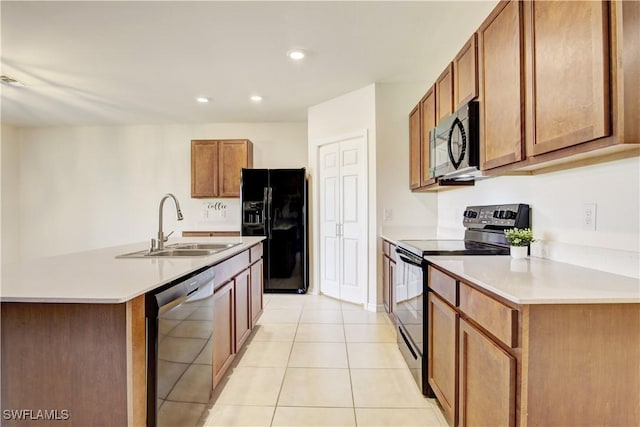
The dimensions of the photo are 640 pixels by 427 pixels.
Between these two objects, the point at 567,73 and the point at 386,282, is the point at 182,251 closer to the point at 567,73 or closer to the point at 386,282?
the point at 386,282

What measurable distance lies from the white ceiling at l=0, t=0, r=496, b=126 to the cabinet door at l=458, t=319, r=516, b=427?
88.0 inches

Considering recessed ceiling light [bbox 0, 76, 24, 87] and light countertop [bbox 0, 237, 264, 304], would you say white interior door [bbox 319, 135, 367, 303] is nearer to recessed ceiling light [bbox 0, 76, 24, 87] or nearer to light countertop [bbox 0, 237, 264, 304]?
light countertop [bbox 0, 237, 264, 304]

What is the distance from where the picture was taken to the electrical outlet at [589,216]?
4.87 feet

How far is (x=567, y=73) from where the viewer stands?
4.11 ft

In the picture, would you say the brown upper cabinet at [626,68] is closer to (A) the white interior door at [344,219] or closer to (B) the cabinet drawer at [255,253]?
(B) the cabinet drawer at [255,253]

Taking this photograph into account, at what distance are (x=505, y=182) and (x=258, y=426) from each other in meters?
2.19

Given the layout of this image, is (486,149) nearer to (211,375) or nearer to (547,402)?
(547,402)

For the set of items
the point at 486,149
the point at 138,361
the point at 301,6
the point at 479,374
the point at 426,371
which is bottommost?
the point at 426,371

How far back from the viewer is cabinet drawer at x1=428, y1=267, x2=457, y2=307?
5.06 ft

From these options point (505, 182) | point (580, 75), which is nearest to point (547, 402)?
point (580, 75)

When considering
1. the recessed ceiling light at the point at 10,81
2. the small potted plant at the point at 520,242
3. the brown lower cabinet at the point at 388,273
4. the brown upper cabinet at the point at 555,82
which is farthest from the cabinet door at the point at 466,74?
the recessed ceiling light at the point at 10,81

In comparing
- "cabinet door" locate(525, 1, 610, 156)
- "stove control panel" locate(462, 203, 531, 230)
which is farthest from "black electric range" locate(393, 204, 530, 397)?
"cabinet door" locate(525, 1, 610, 156)

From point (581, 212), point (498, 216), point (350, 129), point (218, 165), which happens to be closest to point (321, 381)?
point (498, 216)

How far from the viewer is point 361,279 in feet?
12.8
